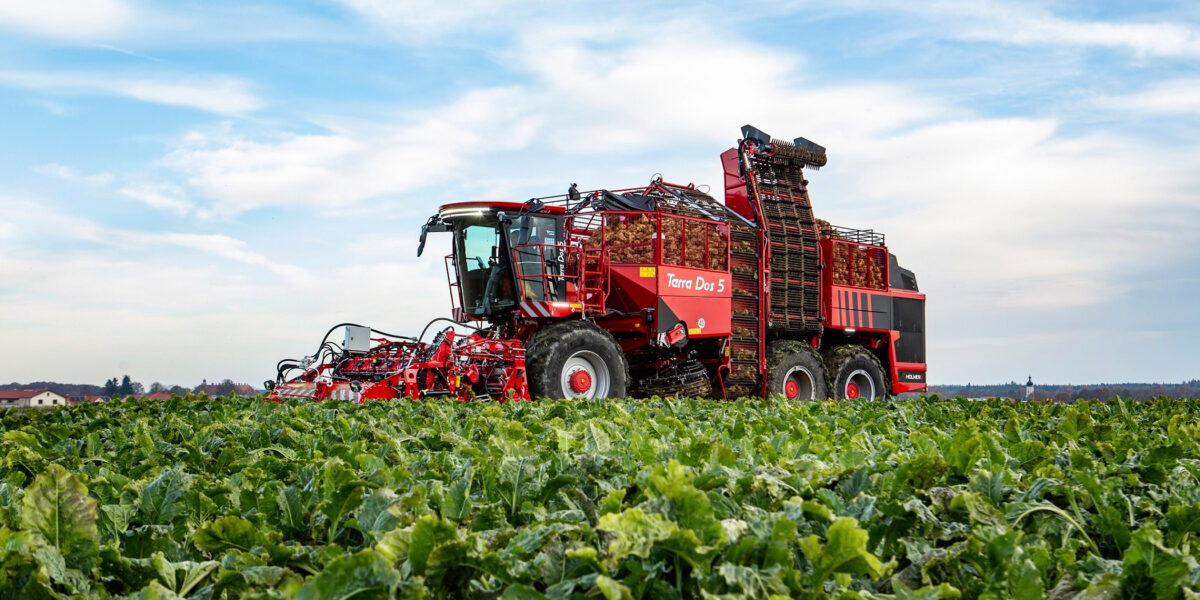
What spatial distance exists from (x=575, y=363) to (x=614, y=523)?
1098 centimetres

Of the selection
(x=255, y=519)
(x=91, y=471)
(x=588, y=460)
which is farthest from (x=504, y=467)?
(x=91, y=471)

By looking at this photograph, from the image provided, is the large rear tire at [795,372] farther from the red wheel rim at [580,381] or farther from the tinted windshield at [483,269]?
the tinted windshield at [483,269]

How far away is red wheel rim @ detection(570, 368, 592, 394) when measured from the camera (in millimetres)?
12672

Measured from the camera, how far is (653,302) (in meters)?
14.0

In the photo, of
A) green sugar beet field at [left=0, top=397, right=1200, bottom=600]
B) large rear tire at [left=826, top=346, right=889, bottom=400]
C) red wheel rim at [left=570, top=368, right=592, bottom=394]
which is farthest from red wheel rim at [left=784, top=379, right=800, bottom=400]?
green sugar beet field at [left=0, top=397, right=1200, bottom=600]

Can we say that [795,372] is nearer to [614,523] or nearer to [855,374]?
[855,374]

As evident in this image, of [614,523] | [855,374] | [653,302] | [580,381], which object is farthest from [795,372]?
[614,523]

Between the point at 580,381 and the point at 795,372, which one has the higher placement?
the point at 795,372

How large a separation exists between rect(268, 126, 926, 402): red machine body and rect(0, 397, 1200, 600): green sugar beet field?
8.50 metres

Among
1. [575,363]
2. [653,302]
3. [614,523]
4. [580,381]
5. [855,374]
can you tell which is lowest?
[614,523]

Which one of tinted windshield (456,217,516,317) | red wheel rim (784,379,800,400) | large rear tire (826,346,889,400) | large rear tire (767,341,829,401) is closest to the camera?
tinted windshield (456,217,516,317)

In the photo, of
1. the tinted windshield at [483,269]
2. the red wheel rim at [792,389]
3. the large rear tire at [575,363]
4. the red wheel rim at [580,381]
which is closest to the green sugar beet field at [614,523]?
the large rear tire at [575,363]

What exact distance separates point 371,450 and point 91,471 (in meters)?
1.10

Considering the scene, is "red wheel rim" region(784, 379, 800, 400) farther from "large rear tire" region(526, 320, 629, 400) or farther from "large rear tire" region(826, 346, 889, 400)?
"large rear tire" region(526, 320, 629, 400)
